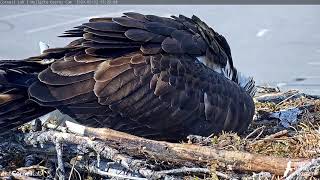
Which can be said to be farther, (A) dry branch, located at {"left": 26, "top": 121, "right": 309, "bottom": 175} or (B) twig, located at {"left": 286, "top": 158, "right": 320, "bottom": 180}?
(A) dry branch, located at {"left": 26, "top": 121, "right": 309, "bottom": 175}

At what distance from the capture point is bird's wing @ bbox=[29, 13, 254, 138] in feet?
14.7

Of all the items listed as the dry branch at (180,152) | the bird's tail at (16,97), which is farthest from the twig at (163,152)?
the bird's tail at (16,97)

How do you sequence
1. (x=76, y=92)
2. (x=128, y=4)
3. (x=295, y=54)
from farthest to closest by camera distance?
(x=128, y=4) < (x=295, y=54) < (x=76, y=92)

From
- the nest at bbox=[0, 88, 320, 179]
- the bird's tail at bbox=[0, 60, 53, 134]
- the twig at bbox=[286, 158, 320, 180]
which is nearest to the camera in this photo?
the twig at bbox=[286, 158, 320, 180]

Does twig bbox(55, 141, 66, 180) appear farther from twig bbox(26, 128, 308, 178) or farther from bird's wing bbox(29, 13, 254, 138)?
bird's wing bbox(29, 13, 254, 138)

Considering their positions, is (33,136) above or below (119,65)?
below

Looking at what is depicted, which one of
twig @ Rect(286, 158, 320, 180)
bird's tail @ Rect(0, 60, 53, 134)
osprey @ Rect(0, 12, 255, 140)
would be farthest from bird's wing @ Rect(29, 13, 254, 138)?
twig @ Rect(286, 158, 320, 180)

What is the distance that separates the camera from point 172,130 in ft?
15.4

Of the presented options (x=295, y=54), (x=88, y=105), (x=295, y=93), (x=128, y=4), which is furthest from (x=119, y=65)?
(x=128, y=4)

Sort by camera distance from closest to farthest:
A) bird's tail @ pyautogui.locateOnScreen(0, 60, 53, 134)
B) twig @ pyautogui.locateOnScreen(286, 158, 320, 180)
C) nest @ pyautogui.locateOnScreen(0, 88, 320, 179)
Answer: twig @ pyautogui.locateOnScreen(286, 158, 320, 180) < nest @ pyautogui.locateOnScreen(0, 88, 320, 179) < bird's tail @ pyautogui.locateOnScreen(0, 60, 53, 134)

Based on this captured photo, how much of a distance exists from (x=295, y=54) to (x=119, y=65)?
8.43 metres

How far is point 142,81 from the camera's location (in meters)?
4.57

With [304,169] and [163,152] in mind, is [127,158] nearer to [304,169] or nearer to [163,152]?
[163,152]

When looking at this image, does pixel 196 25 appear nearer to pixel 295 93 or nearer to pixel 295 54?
pixel 295 93
